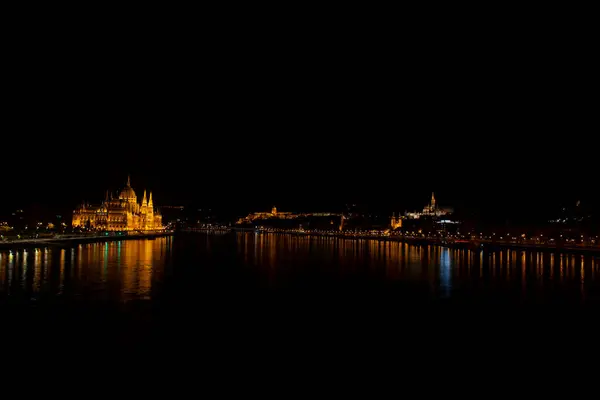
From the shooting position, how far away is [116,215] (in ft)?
248

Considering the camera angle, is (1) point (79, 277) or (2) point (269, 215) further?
(2) point (269, 215)

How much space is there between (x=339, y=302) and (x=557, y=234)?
3557 cm

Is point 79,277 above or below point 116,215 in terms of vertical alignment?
below

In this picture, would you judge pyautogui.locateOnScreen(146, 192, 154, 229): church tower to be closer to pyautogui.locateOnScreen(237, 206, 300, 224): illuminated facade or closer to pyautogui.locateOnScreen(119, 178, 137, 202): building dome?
pyautogui.locateOnScreen(119, 178, 137, 202): building dome

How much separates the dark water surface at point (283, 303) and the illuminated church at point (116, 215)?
5387 centimetres

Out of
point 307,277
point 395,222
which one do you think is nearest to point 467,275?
point 307,277

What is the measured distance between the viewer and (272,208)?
142 metres

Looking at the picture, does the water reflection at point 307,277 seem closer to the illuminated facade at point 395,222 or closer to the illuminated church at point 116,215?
the illuminated church at point 116,215

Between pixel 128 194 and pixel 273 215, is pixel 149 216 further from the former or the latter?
pixel 273 215

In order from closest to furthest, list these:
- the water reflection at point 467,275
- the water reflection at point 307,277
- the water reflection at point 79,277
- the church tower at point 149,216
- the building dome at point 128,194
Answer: the water reflection at point 79,277 → the water reflection at point 307,277 → the water reflection at point 467,275 → the building dome at point 128,194 → the church tower at point 149,216

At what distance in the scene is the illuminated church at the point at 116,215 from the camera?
242 feet

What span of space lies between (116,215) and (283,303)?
66.8 m

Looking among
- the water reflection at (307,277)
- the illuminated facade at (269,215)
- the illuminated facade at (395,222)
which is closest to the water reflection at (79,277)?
the water reflection at (307,277)

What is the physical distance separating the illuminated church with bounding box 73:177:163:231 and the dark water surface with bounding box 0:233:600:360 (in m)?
53.9
